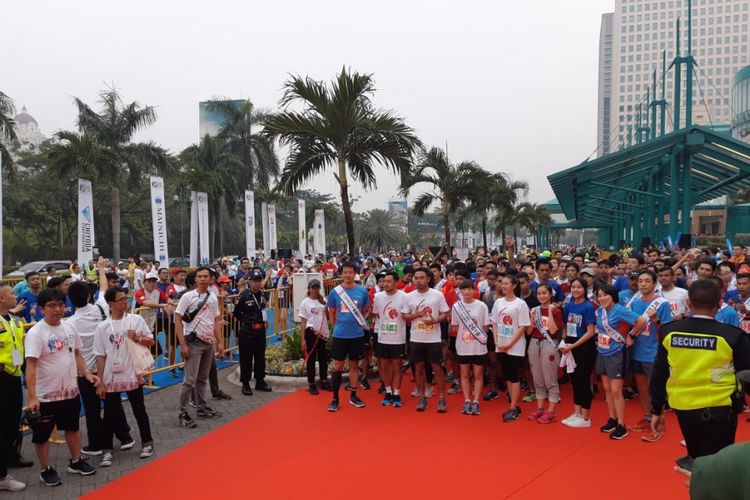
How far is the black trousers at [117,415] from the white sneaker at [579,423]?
170 inches

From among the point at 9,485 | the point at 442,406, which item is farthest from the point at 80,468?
the point at 442,406

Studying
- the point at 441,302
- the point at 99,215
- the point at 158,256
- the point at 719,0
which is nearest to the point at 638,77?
the point at 719,0

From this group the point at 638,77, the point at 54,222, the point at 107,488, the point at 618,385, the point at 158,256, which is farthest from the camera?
the point at 638,77

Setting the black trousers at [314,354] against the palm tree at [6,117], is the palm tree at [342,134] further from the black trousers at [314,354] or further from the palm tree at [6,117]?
the palm tree at [6,117]

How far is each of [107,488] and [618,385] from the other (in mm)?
4817

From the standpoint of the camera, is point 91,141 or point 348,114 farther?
point 91,141

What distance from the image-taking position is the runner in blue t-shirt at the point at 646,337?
572cm

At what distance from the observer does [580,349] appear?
5961mm

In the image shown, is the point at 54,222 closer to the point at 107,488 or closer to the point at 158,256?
the point at 158,256

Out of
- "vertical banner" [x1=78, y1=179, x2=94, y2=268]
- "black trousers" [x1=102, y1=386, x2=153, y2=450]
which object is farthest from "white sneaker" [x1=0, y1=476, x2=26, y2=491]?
"vertical banner" [x1=78, y1=179, x2=94, y2=268]

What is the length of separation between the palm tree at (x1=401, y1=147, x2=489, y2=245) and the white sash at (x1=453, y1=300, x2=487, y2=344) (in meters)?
12.8

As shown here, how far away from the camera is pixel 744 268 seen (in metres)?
7.68

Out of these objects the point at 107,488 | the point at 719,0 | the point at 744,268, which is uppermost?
the point at 719,0

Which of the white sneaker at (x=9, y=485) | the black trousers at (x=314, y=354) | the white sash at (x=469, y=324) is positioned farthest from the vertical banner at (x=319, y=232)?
the white sneaker at (x=9, y=485)
